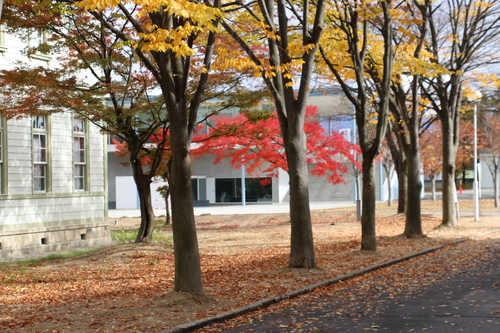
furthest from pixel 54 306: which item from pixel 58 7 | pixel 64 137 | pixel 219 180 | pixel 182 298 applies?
pixel 219 180

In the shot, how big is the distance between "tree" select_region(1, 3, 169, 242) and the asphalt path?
369 inches

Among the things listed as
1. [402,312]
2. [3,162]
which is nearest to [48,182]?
[3,162]

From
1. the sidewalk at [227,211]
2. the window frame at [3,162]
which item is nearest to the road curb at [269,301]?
the window frame at [3,162]

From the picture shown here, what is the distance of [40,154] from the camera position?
19.2m

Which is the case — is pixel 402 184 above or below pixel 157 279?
above

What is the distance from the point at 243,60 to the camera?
10969mm

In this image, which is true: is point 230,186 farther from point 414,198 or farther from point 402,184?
point 414,198

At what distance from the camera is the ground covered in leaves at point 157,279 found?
8.38 m

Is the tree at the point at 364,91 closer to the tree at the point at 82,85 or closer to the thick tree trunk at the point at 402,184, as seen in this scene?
the tree at the point at 82,85

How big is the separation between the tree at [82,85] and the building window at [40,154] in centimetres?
169

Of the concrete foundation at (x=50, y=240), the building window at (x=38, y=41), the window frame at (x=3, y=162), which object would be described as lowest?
the concrete foundation at (x=50, y=240)

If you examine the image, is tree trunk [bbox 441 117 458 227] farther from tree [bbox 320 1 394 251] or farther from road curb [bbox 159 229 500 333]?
road curb [bbox 159 229 500 333]

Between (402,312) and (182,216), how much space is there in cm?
365

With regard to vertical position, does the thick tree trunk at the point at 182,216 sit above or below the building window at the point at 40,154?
below
